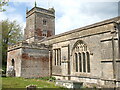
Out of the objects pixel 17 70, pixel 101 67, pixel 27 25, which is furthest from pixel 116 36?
pixel 27 25

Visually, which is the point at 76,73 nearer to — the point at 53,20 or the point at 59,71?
the point at 59,71

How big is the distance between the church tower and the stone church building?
7.45m

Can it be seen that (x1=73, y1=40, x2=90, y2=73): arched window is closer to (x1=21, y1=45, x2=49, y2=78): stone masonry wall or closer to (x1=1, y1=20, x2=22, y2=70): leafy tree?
(x1=21, y1=45, x2=49, y2=78): stone masonry wall

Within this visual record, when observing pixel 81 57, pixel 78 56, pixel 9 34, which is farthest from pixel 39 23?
pixel 81 57

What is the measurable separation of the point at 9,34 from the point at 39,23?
6668 millimetres

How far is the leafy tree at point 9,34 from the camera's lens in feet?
91.2

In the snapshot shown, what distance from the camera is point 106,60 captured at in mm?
12508

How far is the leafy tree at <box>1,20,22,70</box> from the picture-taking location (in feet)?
91.2

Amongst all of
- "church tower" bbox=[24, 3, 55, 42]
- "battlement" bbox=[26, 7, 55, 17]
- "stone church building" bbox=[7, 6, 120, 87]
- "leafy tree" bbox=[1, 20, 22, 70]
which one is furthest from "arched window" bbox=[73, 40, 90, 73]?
"leafy tree" bbox=[1, 20, 22, 70]

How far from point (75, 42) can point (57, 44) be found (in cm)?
384

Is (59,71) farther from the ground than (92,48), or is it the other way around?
(92,48)

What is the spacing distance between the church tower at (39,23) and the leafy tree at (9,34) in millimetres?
2525

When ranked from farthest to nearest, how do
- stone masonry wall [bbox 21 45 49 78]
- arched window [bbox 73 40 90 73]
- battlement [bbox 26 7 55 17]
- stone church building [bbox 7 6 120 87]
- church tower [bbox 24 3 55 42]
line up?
battlement [bbox 26 7 55 17], church tower [bbox 24 3 55 42], stone masonry wall [bbox 21 45 49 78], arched window [bbox 73 40 90 73], stone church building [bbox 7 6 120 87]

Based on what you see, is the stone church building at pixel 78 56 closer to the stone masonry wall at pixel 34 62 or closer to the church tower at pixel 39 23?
the stone masonry wall at pixel 34 62
